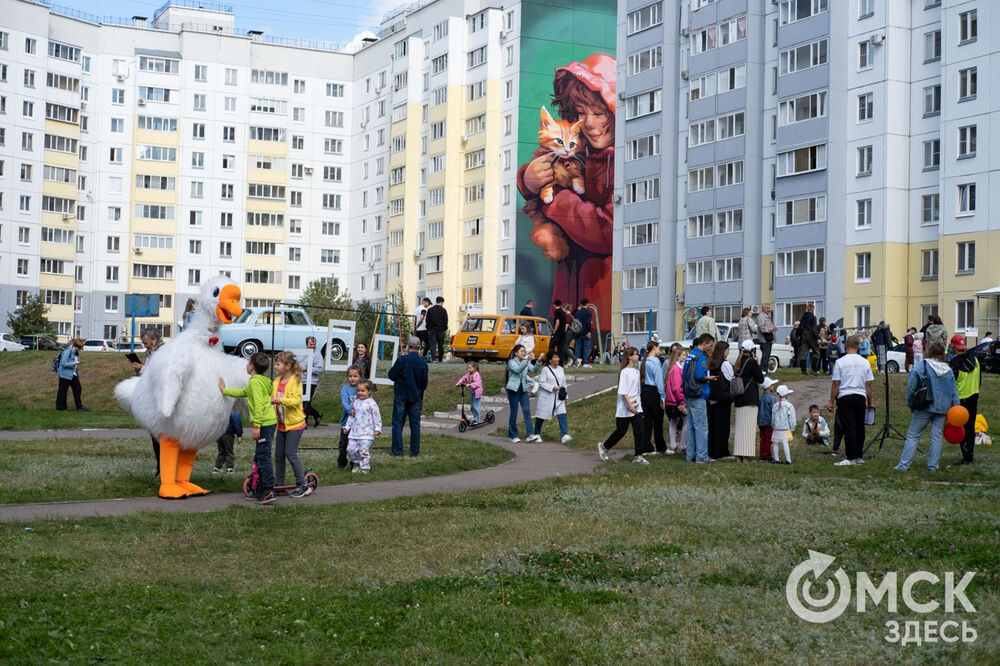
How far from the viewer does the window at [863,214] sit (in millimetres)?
57469

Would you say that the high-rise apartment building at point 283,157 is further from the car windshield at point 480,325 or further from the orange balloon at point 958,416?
the orange balloon at point 958,416

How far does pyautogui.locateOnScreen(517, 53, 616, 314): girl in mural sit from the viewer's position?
81938mm

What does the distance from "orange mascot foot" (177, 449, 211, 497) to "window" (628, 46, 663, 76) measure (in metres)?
60.3

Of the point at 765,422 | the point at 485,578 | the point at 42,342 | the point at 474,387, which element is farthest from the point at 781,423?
the point at 42,342

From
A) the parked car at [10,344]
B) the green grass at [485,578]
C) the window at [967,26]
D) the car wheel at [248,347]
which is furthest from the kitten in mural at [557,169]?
the green grass at [485,578]

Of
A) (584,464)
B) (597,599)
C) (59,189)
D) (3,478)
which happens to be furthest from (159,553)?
(59,189)

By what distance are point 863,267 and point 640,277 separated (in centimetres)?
1684

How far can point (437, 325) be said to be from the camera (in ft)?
127

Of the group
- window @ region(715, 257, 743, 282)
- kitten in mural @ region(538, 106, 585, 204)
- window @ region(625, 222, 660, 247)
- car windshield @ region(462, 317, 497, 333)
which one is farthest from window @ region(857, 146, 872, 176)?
kitten in mural @ region(538, 106, 585, 204)

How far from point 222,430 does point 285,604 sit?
21.9 ft

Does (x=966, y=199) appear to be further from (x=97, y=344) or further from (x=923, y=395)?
(x=97, y=344)

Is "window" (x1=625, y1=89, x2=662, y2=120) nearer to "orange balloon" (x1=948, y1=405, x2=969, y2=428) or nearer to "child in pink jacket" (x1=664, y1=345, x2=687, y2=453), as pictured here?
"child in pink jacket" (x1=664, y1=345, x2=687, y2=453)

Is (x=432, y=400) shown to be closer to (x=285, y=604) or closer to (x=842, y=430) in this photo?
(x=842, y=430)

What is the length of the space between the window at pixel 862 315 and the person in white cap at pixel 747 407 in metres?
38.9
